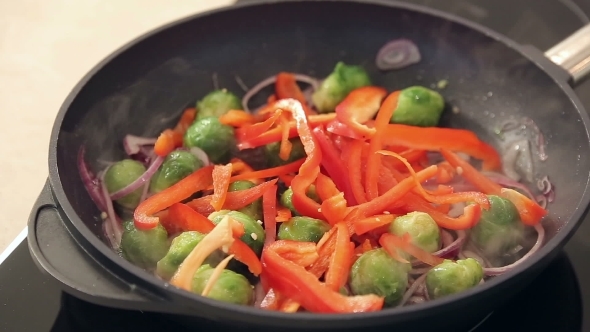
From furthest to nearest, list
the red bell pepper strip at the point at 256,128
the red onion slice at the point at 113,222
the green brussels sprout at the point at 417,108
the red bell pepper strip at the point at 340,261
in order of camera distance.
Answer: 1. the green brussels sprout at the point at 417,108
2. the red bell pepper strip at the point at 256,128
3. the red onion slice at the point at 113,222
4. the red bell pepper strip at the point at 340,261

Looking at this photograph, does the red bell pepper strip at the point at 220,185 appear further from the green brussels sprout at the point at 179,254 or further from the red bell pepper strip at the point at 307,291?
the red bell pepper strip at the point at 307,291

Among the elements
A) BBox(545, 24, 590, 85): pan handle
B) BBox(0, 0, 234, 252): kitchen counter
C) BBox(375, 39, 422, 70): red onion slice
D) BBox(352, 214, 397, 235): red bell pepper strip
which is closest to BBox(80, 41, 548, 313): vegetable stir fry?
BBox(352, 214, 397, 235): red bell pepper strip

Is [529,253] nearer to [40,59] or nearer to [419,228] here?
[419,228]

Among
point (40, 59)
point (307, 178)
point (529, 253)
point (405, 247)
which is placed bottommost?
point (529, 253)

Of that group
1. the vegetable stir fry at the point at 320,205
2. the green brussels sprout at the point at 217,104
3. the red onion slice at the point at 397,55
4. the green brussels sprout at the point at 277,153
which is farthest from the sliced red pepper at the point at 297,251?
the red onion slice at the point at 397,55

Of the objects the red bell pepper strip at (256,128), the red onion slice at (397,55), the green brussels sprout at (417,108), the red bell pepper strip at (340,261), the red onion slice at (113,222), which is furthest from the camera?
the red onion slice at (397,55)

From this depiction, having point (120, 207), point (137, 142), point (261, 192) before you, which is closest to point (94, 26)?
point (137, 142)

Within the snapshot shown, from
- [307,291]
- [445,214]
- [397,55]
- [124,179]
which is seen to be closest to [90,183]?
[124,179]

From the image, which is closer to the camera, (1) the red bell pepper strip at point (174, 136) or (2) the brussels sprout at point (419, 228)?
(2) the brussels sprout at point (419, 228)
